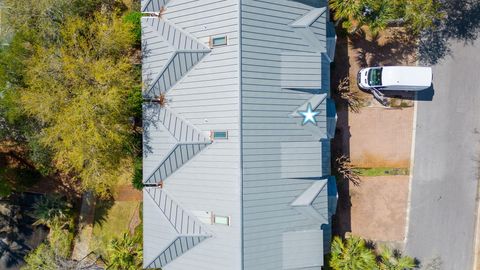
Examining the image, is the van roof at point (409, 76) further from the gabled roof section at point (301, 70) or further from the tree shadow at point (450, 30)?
the gabled roof section at point (301, 70)

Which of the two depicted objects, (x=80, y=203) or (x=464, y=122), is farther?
(x=80, y=203)

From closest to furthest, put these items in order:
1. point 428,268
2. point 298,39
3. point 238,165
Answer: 1. point 238,165
2. point 298,39
3. point 428,268

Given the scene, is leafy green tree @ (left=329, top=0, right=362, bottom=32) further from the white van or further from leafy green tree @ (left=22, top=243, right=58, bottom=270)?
leafy green tree @ (left=22, top=243, right=58, bottom=270)

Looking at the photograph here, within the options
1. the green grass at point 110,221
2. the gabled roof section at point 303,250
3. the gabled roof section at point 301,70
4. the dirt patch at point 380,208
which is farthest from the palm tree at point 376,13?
the green grass at point 110,221

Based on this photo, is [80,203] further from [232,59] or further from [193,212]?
[232,59]

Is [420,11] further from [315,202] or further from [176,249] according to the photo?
[176,249]

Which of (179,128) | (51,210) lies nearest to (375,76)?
(179,128)

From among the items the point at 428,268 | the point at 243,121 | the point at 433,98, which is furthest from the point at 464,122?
the point at 243,121
